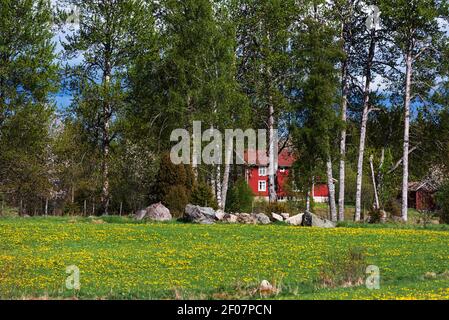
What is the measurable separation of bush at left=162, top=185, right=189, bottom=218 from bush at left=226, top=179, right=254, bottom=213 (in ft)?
31.4

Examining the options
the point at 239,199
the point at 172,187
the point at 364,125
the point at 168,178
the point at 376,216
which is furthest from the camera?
the point at 239,199

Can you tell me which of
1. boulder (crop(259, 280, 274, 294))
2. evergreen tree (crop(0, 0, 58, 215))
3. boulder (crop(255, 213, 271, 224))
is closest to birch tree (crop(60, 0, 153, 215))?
evergreen tree (crop(0, 0, 58, 215))

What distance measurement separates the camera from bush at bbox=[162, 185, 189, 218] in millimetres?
44188

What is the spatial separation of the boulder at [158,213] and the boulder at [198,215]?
1.38 meters

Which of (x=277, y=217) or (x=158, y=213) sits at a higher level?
(x=158, y=213)

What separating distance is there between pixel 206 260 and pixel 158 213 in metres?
18.5

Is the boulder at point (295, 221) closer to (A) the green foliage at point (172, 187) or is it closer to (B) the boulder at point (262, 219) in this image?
(B) the boulder at point (262, 219)

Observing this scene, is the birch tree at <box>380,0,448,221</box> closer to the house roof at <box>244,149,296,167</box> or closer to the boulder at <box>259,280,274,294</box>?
the house roof at <box>244,149,296,167</box>

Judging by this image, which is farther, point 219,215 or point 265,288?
point 219,215

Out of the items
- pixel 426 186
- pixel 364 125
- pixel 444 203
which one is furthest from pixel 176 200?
pixel 426 186

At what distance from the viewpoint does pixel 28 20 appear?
4559 centimetres

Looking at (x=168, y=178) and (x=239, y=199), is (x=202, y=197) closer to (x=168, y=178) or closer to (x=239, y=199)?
(x=168, y=178)

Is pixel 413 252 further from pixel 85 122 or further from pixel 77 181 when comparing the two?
pixel 77 181

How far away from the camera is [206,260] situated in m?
22.0
